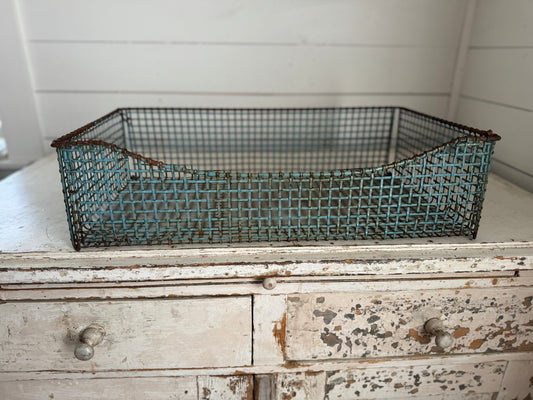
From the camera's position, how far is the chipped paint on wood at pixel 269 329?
89 cm

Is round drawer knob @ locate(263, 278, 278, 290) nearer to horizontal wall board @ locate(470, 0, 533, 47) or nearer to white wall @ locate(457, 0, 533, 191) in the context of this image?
white wall @ locate(457, 0, 533, 191)

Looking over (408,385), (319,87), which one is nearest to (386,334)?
(408,385)

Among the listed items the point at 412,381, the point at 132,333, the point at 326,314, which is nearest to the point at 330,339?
the point at 326,314

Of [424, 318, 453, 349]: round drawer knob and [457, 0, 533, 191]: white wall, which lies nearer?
[424, 318, 453, 349]: round drawer knob

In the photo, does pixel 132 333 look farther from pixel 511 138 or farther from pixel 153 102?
pixel 511 138

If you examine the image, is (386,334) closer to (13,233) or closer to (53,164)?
(13,233)

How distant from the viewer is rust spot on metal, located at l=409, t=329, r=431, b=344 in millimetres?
927

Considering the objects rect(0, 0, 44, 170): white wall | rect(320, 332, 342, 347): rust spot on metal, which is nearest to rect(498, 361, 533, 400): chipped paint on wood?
rect(320, 332, 342, 347): rust spot on metal

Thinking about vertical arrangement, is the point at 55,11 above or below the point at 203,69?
above

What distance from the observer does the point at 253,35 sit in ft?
4.92

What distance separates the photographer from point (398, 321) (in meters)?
0.92

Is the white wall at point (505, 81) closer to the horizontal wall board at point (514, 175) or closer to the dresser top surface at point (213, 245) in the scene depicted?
the horizontal wall board at point (514, 175)

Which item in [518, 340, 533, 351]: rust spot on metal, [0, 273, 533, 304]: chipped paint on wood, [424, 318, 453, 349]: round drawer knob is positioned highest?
[0, 273, 533, 304]: chipped paint on wood

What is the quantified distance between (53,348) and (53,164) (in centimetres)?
79
